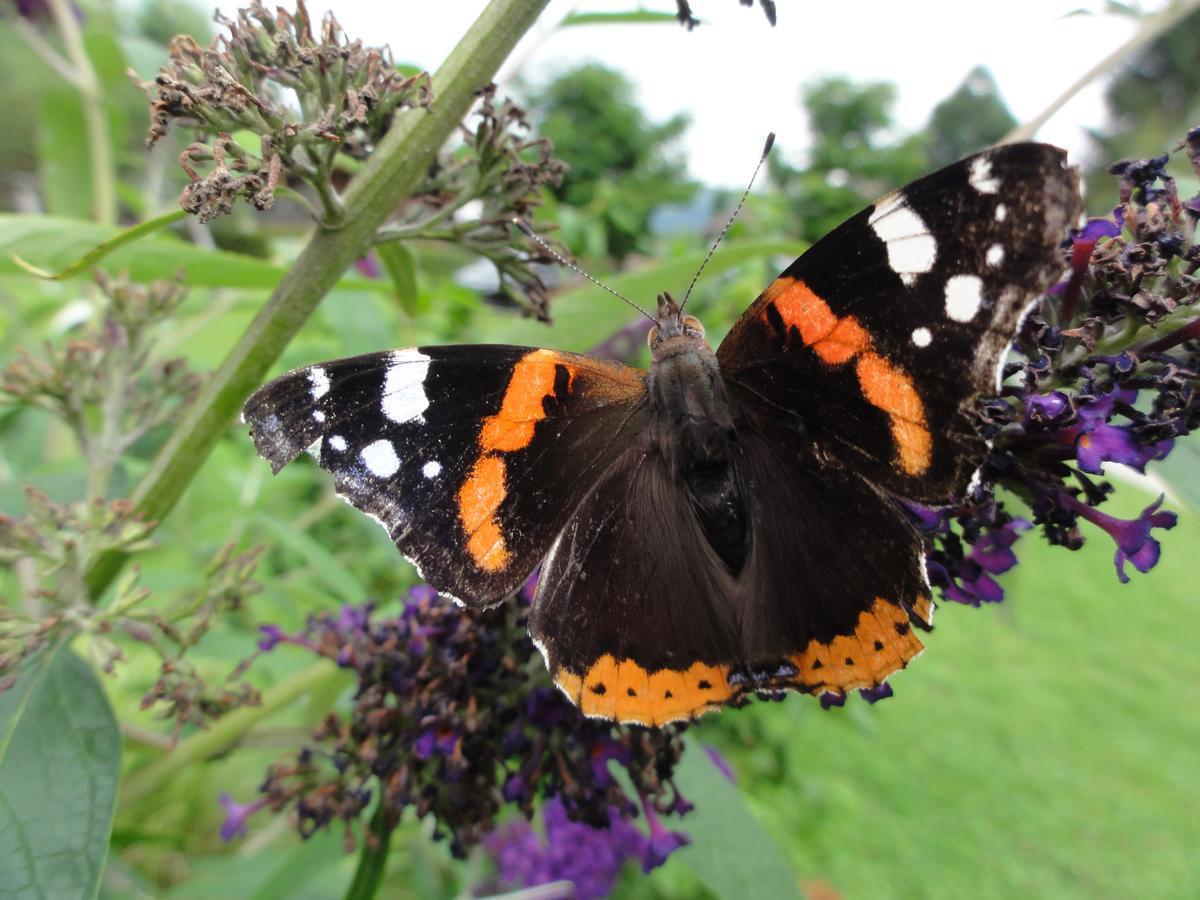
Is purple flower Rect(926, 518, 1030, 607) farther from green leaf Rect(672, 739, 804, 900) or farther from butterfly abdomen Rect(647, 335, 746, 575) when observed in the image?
green leaf Rect(672, 739, 804, 900)

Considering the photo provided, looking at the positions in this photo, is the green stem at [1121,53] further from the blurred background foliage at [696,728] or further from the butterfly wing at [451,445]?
the butterfly wing at [451,445]

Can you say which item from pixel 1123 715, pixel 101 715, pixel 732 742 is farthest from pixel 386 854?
pixel 1123 715

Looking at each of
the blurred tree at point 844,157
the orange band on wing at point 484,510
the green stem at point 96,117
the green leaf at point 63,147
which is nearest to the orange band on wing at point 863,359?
the orange band on wing at point 484,510

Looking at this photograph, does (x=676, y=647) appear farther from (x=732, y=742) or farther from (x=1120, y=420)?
(x=732, y=742)

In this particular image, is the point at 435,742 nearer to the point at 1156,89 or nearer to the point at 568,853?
the point at 568,853

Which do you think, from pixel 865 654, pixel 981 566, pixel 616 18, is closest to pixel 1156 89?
pixel 616 18
